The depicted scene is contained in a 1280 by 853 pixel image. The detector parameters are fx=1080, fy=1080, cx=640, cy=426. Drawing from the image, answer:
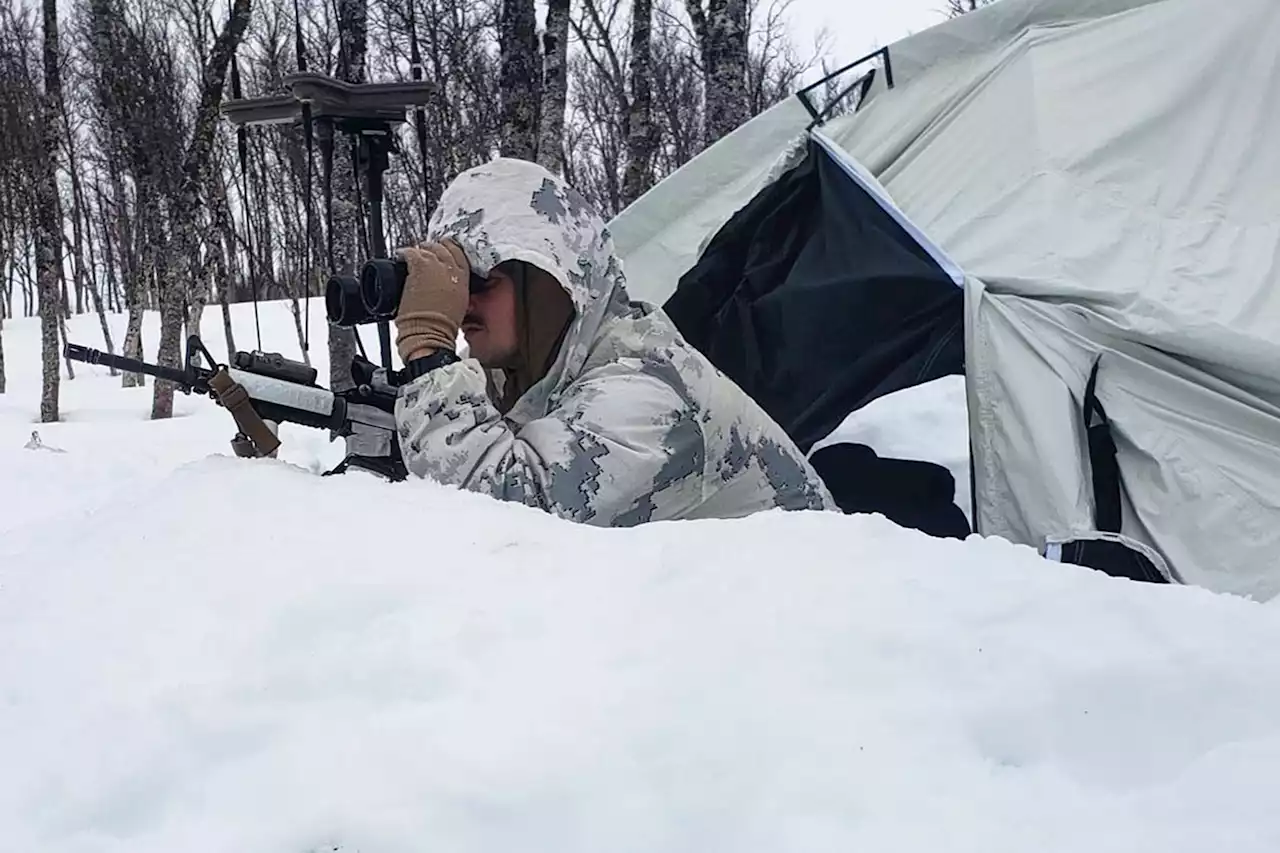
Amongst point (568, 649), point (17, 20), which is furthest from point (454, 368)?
point (17, 20)

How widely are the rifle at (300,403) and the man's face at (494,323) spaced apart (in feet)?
0.66

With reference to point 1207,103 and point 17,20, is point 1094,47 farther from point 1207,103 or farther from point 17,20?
point 17,20

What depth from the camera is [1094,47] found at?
137 inches

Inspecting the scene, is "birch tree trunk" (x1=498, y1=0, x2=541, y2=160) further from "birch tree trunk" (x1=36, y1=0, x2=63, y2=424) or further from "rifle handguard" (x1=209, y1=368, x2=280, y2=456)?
"birch tree trunk" (x1=36, y1=0, x2=63, y2=424)

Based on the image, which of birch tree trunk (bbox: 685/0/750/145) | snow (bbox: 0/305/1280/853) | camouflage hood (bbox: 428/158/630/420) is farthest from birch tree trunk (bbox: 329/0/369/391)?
snow (bbox: 0/305/1280/853)

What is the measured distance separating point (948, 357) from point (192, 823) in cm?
261

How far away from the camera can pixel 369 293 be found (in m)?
2.06

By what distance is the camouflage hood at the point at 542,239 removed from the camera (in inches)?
84.0

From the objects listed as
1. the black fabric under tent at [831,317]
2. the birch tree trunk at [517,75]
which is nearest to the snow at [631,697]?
the black fabric under tent at [831,317]

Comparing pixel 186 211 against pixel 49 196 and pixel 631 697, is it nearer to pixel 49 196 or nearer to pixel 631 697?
pixel 49 196

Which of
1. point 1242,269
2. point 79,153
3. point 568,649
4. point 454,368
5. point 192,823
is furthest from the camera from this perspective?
point 79,153

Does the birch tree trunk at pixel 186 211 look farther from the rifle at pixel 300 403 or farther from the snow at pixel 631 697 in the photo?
the snow at pixel 631 697

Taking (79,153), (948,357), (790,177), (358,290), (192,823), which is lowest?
(192,823)

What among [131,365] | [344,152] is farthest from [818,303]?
[344,152]
